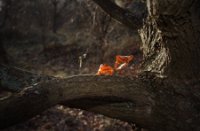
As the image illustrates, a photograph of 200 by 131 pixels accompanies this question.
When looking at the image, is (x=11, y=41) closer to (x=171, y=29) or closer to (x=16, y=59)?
(x=16, y=59)

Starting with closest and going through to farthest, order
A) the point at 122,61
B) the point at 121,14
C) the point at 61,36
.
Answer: the point at 121,14, the point at 122,61, the point at 61,36

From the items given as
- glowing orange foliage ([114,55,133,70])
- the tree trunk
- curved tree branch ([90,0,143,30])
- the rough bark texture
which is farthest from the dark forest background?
the rough bark texture

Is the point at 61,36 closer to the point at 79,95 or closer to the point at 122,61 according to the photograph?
the point at 122,61

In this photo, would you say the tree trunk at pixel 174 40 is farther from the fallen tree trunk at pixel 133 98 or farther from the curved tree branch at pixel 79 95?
the curved tree branch at pixel 79 95

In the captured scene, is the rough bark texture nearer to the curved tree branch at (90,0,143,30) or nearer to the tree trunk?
the tree trunk

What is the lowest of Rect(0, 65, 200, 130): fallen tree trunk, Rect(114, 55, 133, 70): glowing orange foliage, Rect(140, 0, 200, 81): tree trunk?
Rect(0, 65, 200, 130): fallen tree trunk

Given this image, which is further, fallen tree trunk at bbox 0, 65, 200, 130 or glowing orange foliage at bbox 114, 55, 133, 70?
glowing orange foliage at bbox 114, 55, 133, 70

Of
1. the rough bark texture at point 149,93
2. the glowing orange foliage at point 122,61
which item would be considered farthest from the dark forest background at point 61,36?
the rough bark texture at point 149,93

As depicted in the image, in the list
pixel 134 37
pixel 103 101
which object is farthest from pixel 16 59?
pixel 103 101

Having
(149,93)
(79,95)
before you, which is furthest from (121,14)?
(79,95)
